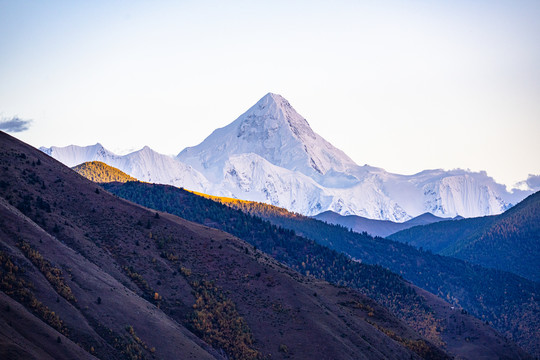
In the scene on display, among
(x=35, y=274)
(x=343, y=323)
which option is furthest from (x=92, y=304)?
(x=343, y=323)

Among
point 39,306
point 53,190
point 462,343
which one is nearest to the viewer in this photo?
point 39,306

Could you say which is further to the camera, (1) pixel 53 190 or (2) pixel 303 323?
(1) pixel 53 190

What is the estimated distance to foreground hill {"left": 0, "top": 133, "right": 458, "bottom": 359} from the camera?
79.2 meters

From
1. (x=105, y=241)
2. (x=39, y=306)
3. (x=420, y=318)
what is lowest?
(x=39, y=306)

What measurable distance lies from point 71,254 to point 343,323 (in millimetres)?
49664

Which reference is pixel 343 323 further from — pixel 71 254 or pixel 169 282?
pixel 71 254

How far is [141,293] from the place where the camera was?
349 feet

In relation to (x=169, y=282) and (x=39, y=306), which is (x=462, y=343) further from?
(x=39, y=306)

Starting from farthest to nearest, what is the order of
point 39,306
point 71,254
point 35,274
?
point 71,254
point 35,274
point 39,306

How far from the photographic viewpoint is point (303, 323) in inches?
4466

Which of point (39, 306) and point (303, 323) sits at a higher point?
point (303, 323)

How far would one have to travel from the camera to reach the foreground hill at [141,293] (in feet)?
260

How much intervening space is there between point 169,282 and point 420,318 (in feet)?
317

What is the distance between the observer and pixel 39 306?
253 ft
